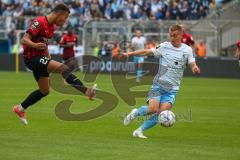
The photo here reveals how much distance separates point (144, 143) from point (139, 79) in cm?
1619

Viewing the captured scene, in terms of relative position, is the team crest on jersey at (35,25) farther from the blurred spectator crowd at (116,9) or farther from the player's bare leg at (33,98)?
the blurred spectator crowd at (116,9)

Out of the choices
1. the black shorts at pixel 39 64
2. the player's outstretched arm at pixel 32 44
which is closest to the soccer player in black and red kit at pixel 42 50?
the black shorts at pixel 39 64

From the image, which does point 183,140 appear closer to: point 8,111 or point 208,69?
point 8,111

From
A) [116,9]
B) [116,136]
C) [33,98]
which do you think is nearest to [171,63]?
[116,136]

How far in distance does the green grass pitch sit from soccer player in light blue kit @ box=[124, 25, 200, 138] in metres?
0.49

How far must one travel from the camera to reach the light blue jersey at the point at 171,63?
1357 cm

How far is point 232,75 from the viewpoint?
3741cm

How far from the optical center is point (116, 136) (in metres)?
13.6

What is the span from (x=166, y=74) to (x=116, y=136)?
1.50 m

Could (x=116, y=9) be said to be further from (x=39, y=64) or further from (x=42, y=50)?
(x=39, y=64)

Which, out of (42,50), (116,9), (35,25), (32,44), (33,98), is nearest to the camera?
(32,44)

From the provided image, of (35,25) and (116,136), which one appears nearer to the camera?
(116,136)

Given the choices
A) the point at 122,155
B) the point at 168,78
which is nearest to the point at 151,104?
the point at 168,78

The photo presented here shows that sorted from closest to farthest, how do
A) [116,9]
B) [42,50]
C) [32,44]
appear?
[32,44], [42,50], [116,9]
